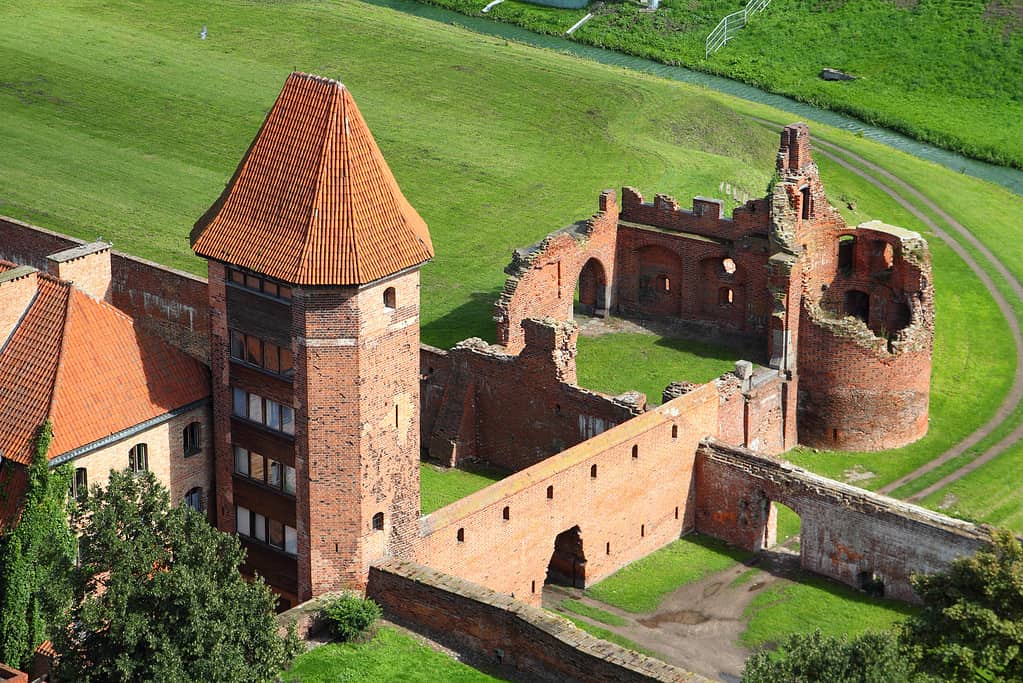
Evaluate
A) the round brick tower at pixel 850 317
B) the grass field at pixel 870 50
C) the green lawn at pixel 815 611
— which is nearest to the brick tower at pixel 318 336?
the green lawn at pixel 815 611

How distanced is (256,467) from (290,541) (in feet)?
8.15

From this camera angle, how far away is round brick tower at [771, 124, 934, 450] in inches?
3009

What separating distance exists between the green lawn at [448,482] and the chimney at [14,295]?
49.6ft

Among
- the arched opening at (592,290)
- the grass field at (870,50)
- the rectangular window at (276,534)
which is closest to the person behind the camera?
the rectangular window at (276,534)

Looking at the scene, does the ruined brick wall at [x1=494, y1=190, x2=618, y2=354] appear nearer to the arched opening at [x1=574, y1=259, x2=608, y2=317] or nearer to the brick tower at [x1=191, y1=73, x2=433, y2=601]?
the arched opening at [x1=574, y1=259, x2=608, y2=317]

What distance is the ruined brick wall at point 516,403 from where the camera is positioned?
71.1m

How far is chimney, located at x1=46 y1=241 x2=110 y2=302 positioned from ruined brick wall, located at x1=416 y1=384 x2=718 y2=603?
14.7 m

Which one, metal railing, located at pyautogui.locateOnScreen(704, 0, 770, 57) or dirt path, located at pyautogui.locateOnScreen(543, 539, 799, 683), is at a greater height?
metal railing, located at pyautogui.locateOnScreen(704, 0, 770, 57)

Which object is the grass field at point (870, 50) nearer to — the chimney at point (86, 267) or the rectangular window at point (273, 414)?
the chimney at point (86, 267)

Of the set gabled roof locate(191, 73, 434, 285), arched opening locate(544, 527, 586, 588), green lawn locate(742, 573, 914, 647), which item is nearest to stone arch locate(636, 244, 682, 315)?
arched opening locate(544, 527, 586, 588)

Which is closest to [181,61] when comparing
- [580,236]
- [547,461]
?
[580,236]

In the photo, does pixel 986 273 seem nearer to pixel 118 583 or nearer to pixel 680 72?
pixel 680 72

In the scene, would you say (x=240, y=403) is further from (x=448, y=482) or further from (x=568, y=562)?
(x=448, y=482)

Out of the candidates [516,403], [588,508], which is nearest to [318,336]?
[588,508]
